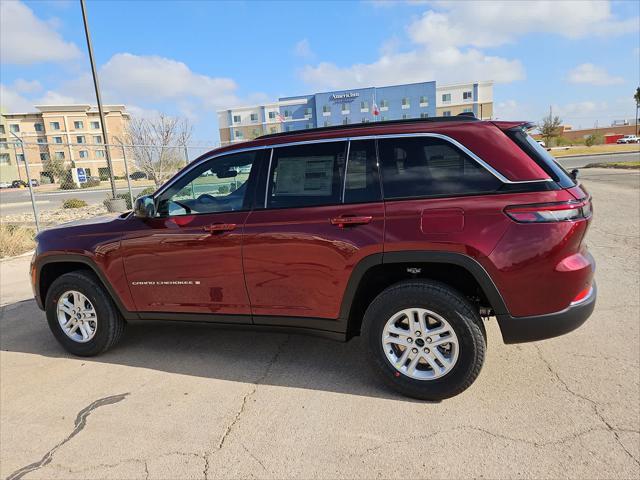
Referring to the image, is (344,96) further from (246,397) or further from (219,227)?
(246,397)

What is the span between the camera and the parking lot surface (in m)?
2.46

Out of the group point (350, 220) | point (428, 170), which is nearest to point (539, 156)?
point (428, 170)

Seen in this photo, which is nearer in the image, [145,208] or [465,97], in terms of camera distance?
[145,208]

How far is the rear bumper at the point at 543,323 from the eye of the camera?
2791 mm

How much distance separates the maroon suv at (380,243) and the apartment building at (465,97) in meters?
82.9

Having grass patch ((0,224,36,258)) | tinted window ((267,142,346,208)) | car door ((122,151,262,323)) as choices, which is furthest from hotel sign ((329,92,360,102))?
tinted window ((267,142,346,208))

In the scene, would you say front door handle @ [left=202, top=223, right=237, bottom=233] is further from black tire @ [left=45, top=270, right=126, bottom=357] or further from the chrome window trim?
black tire @ [left=45, top=270, right=126, bottom=357]

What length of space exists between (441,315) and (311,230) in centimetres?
106

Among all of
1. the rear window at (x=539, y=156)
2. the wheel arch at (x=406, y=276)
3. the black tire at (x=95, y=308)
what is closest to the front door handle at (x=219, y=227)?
the wheel arch at (x=406, y=276)

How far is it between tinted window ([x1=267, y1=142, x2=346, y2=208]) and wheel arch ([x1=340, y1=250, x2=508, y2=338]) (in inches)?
21.7

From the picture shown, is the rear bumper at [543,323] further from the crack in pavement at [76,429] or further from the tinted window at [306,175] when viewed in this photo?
the crack in pavement at [76,429]

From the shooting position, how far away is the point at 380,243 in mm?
2951

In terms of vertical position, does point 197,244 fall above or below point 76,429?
above

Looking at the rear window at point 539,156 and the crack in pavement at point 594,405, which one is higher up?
the rear window at point 539,156
